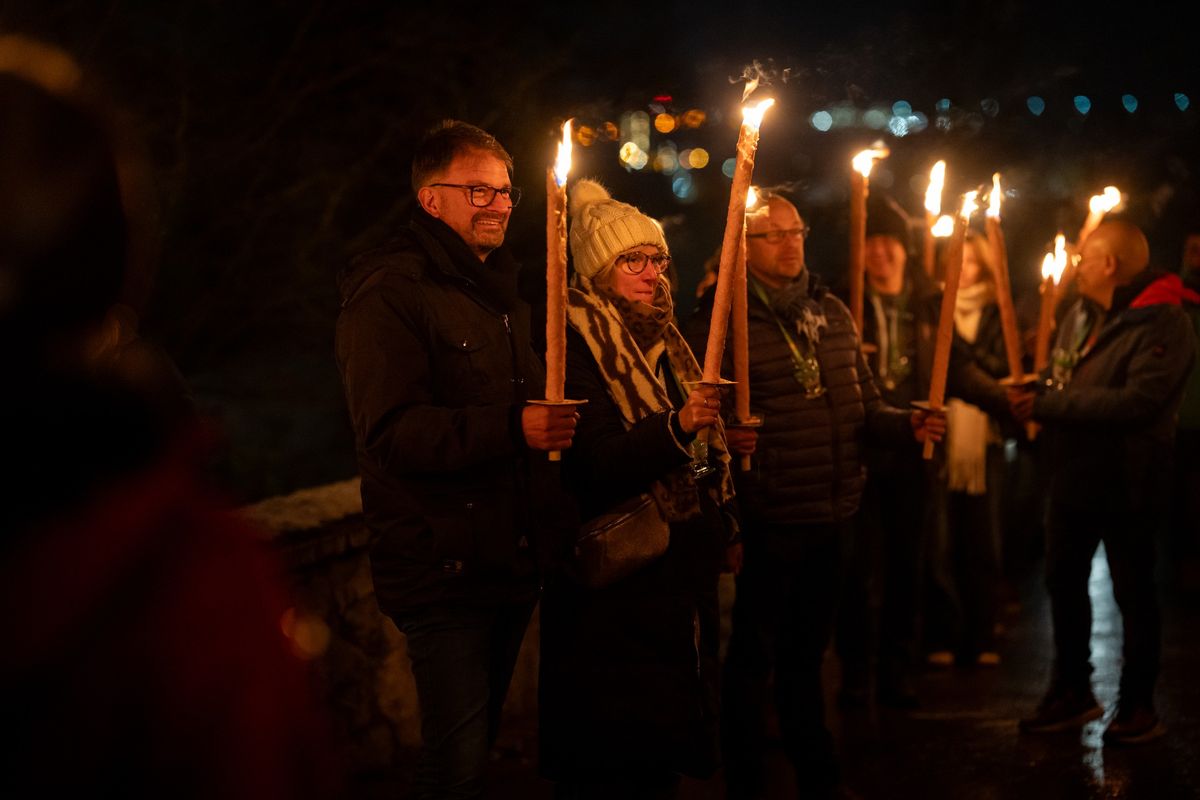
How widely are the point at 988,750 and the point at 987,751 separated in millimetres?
14

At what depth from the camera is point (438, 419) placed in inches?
130

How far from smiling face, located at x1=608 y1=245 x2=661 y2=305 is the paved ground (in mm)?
2309

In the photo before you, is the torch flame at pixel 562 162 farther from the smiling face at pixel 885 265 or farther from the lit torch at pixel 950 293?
the smiling face at pixel 885 265

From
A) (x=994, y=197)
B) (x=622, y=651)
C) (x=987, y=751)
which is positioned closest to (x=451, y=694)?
(x=622, y=651)

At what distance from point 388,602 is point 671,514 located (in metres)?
0.88

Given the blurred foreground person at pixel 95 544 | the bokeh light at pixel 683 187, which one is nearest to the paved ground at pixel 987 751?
the blurred foreground person at pixel 95 544

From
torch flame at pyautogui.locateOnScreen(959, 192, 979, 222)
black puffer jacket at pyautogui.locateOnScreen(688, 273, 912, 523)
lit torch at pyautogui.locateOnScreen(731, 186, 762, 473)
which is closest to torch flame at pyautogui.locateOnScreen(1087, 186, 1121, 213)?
torch flame at pyautogui.locateOnScreen(959, 192, 979, 222)

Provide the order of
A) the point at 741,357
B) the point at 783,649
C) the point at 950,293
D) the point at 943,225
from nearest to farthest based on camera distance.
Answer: the point at 741,357 → the point at 950,293 → the point at 783,649 → the point at 943,225

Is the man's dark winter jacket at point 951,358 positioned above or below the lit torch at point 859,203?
below

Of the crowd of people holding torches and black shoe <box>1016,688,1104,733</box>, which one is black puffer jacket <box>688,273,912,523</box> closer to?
the crowd of people holding torches

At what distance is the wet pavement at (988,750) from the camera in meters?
5.19

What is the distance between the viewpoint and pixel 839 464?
16.1ft

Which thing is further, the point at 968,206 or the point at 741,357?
the point at 968,206

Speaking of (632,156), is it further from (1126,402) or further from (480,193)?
(480,193)
